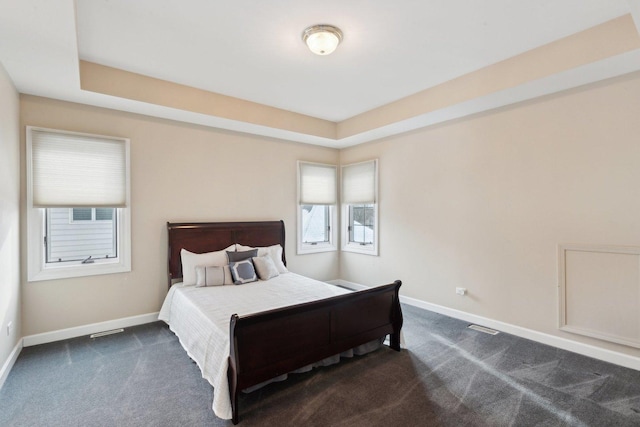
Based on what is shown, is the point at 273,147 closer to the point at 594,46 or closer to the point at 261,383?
the point at 261,383

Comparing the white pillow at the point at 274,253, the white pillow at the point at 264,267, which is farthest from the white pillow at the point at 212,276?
the white pillow at the point at 274,253

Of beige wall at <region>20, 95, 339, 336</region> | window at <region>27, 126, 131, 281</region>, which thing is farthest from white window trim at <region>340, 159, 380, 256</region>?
window at <region>27, 126, 131, 281</region>

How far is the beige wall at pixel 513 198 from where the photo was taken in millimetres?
2871

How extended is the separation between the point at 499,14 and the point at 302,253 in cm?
407

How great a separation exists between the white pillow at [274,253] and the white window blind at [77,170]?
1.60 meters

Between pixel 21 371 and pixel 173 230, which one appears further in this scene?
pixel 173 230

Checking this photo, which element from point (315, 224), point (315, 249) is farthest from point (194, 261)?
point (315, 224)

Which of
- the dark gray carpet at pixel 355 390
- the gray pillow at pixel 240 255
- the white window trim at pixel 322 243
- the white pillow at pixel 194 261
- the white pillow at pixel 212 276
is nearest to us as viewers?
the dark gray carpet at pixel 355 390

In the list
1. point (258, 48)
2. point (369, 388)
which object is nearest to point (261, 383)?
point (369, 388)

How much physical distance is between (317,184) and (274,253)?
62.1 inches

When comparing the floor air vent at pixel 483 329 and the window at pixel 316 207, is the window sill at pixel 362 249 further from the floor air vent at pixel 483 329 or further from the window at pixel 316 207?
the floor air vent at pixel 483 329

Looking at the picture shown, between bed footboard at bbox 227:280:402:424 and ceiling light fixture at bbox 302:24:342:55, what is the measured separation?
7.16ft

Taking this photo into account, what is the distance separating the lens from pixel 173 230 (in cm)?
401

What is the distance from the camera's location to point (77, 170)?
11.3 ft
